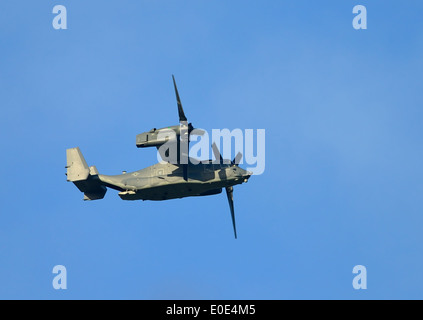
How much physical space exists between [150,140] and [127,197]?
6.89 metres

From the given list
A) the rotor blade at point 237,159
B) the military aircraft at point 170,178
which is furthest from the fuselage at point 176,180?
the rotor blade at point 237,159

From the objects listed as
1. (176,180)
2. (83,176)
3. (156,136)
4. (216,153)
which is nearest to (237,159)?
(216,153)

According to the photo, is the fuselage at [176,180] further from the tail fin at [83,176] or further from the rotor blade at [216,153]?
the tail fin at [83,176]

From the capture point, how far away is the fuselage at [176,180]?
275 ft

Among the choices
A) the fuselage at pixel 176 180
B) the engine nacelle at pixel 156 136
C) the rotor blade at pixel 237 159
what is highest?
the engine nacelle at pixel 156 136

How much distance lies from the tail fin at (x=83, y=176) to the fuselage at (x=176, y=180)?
9.46 ft

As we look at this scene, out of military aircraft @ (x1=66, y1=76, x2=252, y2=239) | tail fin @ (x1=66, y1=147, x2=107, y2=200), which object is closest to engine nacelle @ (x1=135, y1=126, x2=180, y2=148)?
military aircraft @ (x1=66, y1=76, x2=252, y2=239)

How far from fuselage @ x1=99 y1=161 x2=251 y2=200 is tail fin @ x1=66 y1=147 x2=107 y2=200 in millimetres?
2883

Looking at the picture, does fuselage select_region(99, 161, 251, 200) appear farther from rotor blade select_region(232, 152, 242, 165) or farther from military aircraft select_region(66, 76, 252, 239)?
rotor blade select_region(232, 152, 242, 165)

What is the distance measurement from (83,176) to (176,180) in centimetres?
991

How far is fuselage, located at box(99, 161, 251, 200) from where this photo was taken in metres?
83.7

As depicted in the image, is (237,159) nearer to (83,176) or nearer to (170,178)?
(170,178)
